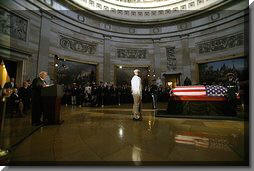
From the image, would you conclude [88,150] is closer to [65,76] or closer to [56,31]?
[65,76]

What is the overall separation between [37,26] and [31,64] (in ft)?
9.39

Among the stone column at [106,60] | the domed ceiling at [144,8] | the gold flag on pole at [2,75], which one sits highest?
the domed ceiling at [144,8]

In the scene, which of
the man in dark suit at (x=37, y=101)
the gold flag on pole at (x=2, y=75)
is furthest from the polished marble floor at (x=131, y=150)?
the man in dark suit at (x=37, y=101)

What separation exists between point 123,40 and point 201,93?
12.6 metres

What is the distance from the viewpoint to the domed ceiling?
1622 centimetres

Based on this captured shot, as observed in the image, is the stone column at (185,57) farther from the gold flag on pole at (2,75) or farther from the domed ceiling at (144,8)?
the gold flag on pole at (2,75)

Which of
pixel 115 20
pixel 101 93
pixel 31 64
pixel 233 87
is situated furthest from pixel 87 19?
pixel 233 87

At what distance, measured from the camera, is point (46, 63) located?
1245 cm

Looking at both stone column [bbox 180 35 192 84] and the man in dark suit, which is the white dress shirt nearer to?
the man in dark suit

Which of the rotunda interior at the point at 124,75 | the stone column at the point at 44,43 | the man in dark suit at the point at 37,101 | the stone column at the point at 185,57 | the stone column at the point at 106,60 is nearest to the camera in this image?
the rotunda interior at the point at 124,75

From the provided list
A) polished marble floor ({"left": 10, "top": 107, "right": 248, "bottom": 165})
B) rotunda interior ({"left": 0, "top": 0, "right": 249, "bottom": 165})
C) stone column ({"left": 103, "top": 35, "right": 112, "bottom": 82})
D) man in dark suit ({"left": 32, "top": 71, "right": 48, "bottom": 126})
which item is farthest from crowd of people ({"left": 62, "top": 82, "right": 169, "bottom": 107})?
polished marble floor ({"left": 10, "top": 107, "right": 248, "bottom": 165})

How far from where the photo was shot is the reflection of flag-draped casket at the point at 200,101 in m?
6.17

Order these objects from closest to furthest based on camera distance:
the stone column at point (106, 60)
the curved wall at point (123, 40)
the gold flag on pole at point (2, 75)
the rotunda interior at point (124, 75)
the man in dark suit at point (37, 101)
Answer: the gold flag on pole at point (2, 75)
the rotunda interior at point (124, 75)
the man in dark suit at point (37, 101)
the curved wall at point (123, 40)
the stone column at point (106, 60)

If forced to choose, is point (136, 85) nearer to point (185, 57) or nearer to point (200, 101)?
point (200, 101)
